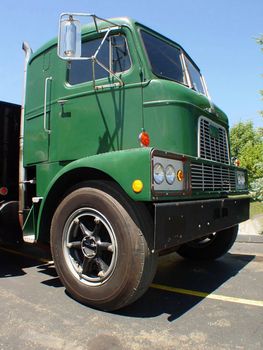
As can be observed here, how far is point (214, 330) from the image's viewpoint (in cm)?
305

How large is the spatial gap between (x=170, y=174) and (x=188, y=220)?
0.46 m

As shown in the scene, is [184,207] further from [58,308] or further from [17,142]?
[17,142]

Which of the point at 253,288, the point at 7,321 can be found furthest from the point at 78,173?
the point at 253,288

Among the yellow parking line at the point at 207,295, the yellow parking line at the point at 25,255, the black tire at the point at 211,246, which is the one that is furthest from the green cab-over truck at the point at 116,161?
the yellow parking line at the point at 25,255

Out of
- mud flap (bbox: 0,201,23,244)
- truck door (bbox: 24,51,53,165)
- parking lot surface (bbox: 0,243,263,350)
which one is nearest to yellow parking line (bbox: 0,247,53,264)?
parking lot surface (bbox: 0,243,263,350)

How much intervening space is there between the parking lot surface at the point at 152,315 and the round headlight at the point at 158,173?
4.01 ft

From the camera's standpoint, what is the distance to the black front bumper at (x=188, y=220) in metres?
3.10

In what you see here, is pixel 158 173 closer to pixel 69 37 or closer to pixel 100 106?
pixel 100 106

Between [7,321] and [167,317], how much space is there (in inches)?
55.4

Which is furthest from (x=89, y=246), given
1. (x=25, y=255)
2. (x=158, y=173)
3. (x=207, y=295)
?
(x=25, y=255)

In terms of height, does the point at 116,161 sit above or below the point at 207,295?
above

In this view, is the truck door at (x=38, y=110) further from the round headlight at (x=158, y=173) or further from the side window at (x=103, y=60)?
the round headlight at (x=158, y=173)

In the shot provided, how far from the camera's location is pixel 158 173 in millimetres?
3195

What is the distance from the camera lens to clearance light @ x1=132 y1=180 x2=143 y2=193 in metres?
3.15
